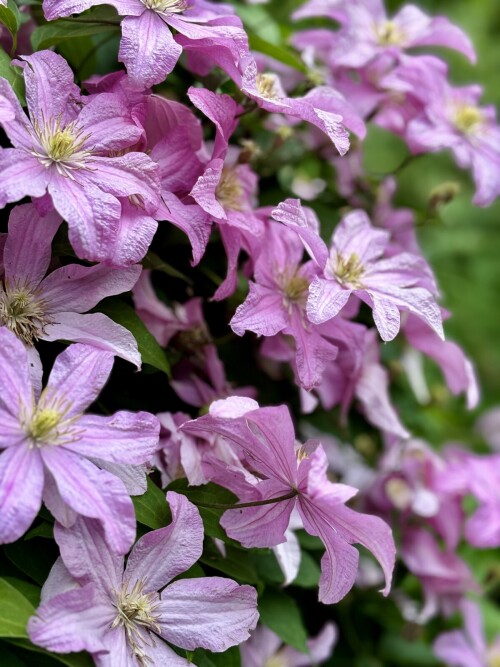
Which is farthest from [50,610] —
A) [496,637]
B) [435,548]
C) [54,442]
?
[496,637]

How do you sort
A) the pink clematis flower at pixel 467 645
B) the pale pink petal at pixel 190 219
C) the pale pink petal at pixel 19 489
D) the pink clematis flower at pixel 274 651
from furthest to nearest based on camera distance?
the pink clematis flower at pixel 467 645, the pink clematis flower at pixel 274 651, the pale pink petal at pixel 190 219, the pale pink petal at pixel 19 489

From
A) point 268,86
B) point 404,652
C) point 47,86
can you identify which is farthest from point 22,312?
point 404,652

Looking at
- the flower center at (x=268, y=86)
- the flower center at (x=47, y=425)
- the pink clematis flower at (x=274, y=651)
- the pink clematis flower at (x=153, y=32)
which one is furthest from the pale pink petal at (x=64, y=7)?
the pink clematis flower at (x=274, y=651)

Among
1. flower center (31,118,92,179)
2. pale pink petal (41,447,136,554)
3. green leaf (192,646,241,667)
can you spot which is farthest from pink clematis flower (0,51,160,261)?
green leaf (192,646,241,667)

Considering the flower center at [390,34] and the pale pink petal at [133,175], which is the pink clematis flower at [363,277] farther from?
the flower center at [390,34]

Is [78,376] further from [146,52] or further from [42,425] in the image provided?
[146,52]

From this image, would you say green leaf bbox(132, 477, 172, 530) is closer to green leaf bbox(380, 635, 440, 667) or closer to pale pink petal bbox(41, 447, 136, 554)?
pale pink petal bbox(41, 447, 136, 554)
